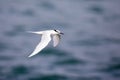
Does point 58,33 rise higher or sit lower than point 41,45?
higher

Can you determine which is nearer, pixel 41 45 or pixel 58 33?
pixel 41 45

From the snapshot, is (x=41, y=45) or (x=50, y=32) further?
(x=50, y=32)

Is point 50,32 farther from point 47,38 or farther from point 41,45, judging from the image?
point 41,45

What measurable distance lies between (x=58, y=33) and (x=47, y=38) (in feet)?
1.01

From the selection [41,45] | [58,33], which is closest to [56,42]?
[58,33]

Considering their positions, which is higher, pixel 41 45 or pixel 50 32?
pixel 50 32

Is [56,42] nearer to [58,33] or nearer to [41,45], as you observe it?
[58,33]

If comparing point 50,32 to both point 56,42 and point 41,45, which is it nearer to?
point 56,42

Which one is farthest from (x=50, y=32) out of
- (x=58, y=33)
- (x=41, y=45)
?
(x=41, y=45)

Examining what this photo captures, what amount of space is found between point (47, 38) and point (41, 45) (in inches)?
13.4

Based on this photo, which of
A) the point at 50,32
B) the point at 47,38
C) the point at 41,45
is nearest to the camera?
the point at 41,45

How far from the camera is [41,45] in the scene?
2600 mm

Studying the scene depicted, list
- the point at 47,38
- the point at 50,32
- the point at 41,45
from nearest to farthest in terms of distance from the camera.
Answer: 1. the point at 41,45
2. the point at 47,38
3. the point at 50,32

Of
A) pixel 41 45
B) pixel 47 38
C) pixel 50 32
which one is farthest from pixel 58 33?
pixel 41 45
